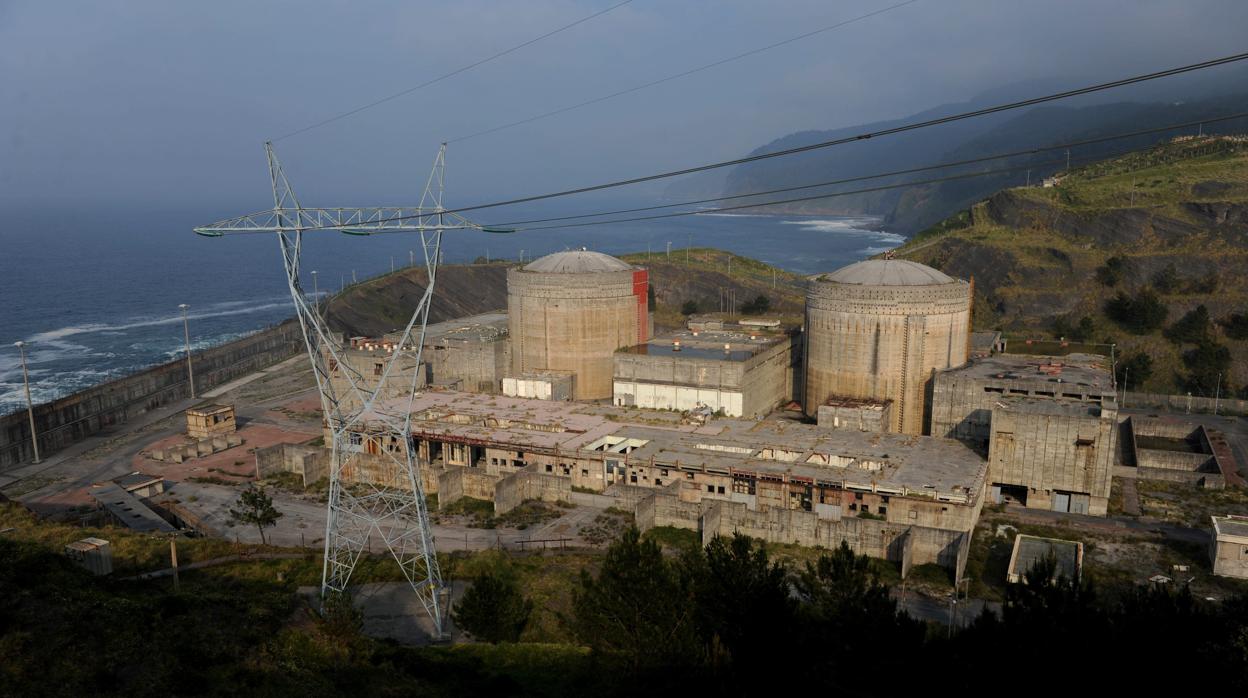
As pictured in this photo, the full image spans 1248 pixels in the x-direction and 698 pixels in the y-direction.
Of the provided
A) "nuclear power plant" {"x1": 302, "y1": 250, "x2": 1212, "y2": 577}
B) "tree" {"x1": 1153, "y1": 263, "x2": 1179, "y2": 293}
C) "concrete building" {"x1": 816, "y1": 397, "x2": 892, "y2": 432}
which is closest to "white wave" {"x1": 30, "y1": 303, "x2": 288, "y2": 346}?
"nuclear power plant" {"x1": 302, "y1": 250, "x2": 1212, "y2": 577}

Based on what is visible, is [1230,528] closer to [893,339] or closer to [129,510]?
[893,339]

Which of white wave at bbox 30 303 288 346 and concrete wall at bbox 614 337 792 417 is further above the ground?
concrete wall at bbox 614 337 792 417

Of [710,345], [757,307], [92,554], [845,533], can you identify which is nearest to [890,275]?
[710,345]

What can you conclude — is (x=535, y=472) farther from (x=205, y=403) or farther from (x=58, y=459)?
(x=205, y=403)

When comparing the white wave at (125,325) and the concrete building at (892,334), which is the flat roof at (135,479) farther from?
the white wave at (125,325)

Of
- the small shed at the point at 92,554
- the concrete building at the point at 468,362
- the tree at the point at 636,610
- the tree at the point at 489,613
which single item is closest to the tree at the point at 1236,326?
the concrete building at the point at 468,362

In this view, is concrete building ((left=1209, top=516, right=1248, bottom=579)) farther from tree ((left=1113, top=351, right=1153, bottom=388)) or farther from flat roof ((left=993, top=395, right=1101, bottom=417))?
tree ((left=1113, top=351, right=1153, bottom=388))

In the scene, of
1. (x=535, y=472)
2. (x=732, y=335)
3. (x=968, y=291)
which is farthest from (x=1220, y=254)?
(x=535, y=472)
